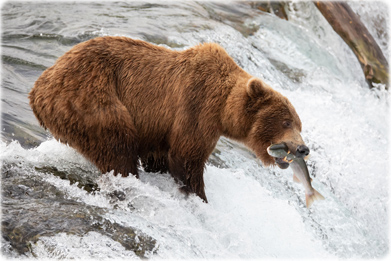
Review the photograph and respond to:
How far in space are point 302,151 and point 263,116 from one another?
22.7 inches

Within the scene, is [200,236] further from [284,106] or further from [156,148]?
[284,106]

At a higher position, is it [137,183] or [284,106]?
[284,106]

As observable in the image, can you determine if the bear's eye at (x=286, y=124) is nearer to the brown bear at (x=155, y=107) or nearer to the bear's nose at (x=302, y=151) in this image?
the brown bear at (x=155, y=107)

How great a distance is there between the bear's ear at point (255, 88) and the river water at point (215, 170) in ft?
4.44

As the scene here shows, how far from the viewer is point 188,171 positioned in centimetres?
561

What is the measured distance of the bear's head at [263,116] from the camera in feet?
18.1

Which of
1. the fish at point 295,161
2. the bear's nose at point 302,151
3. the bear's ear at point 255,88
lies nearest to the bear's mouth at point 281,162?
the fish at point 295,161

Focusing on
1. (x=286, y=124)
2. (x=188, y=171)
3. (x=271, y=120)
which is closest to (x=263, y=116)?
(x=271, y=120)

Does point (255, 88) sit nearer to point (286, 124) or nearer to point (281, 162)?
point (286, 124)

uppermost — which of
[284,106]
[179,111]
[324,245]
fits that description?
[284,106]

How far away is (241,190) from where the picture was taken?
6605 millimetres

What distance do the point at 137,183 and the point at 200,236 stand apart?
89 cm

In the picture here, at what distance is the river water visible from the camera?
4.68 meters

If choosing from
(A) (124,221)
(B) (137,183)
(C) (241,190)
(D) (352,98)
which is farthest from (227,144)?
(D) (352,98)
